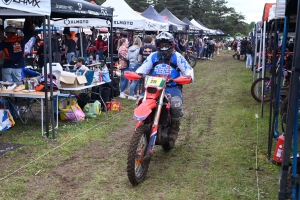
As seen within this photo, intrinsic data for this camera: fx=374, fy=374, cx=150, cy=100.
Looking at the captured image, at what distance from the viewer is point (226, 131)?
22.4ft

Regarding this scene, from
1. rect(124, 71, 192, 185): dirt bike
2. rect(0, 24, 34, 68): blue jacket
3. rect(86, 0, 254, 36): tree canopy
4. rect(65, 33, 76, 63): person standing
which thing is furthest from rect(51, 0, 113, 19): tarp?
rect(86, 0, 254, 36): tree canopy

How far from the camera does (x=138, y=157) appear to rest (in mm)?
4148

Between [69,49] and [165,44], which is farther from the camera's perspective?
[69,49]

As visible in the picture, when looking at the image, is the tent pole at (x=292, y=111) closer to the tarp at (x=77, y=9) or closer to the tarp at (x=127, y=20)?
the tarp at (x=77, y=9)

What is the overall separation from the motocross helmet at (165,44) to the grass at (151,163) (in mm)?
1460

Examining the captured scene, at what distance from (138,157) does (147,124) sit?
519 millimetres

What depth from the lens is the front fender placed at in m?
4.13

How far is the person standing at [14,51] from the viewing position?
24.2 feet

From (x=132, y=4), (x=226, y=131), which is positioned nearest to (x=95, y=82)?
(x=226, y=131)

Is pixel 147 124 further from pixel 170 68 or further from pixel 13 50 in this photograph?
pixel 13 50

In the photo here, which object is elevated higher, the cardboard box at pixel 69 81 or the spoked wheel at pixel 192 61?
the cardboard box at pixel 69 81

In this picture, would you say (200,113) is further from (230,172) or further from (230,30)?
(230,30)

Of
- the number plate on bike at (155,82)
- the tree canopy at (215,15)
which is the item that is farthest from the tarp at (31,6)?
the tree canopy at (215,15)

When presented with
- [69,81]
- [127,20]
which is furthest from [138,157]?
[127,20]
